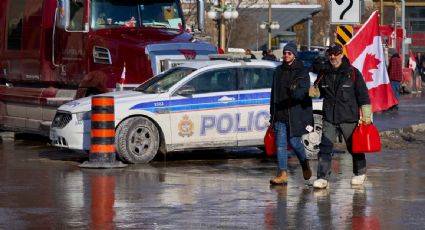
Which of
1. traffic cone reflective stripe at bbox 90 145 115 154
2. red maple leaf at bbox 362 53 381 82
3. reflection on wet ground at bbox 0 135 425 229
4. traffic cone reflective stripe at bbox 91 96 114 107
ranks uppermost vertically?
red maple leaf at bbox 362 53 381 82

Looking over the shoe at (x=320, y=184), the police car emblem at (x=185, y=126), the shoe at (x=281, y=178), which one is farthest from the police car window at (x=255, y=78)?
the shoe at (x=320, y=184)

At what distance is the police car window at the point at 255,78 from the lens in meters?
16.5

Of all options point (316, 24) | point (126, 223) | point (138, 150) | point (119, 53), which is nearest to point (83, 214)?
point (126, 223)

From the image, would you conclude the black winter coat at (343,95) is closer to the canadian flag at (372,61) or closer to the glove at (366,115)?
the glove at (366,115)

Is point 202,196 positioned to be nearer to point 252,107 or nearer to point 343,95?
point 343,95

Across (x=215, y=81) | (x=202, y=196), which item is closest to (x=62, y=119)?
(x=215, y=81)

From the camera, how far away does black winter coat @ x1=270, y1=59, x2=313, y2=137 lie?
514 inches

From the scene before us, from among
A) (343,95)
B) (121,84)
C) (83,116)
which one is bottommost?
(83,116)

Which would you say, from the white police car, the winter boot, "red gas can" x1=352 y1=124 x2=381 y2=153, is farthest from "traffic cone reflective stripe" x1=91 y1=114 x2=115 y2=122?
"red gas can" x1=352 y1=124 x2=381 y2=153

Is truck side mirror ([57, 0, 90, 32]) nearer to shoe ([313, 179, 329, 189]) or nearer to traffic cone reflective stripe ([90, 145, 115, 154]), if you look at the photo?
traffic cone reflective stripe ([90, 145, 115, 154])

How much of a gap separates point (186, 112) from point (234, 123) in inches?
30.6

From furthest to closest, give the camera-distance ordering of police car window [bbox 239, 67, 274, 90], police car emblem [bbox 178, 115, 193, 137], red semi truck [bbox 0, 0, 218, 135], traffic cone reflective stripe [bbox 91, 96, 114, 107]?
1. red semi truck [bbox 0, 0, 218, 135]
2. police car window [bbox 239, 67, 274, 90]
3. police car emblem [bbox 178, 115, 193, 137]
4. traffic cone reflective stripe [bbox 91, 96, 114, 107]

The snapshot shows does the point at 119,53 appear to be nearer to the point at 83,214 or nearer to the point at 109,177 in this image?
the point at 109,177

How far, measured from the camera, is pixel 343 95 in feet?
42.1
